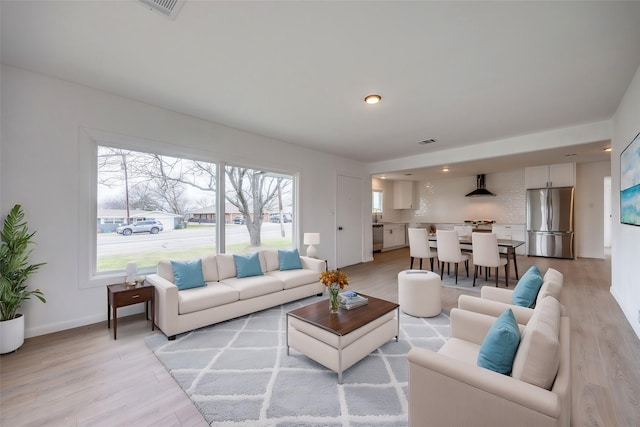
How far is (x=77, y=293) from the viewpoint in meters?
2.98

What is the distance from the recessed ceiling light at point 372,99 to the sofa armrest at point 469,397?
273cm

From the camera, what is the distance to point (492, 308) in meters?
2.08

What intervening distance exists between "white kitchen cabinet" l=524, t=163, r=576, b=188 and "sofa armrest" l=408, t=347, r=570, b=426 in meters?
7.94

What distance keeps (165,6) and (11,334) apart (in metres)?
3.11

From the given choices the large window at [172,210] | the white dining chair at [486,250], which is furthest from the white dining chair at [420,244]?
the large window at [172,210]

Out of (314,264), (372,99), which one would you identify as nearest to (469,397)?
(372,99)

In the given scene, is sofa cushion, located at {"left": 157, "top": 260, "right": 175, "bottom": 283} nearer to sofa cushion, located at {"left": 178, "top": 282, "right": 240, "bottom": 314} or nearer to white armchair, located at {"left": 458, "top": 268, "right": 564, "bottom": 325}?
sofa cushion, located at {"left": 178, "top": 282, "right": 240, "bottom": 314}

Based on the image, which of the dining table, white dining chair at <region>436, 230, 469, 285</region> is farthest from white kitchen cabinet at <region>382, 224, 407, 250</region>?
white dining chair at <region>436, 230, 469, 285</region>

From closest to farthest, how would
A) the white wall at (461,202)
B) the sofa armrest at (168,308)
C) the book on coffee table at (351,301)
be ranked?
1. the book on coffee table at (351,301)
2. the sofa armrest at (168,308)
3. the white wall at (461,202)

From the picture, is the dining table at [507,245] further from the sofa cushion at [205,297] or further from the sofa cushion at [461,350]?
the sofa cushion at [205,297]

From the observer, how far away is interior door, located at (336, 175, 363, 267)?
6.22 meters

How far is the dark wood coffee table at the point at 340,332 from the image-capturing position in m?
2.07

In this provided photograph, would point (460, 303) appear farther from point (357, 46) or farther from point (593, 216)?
point (593, 216)

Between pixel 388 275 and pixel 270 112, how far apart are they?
3.78 metres
